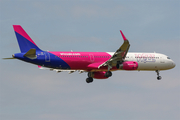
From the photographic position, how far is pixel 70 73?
56.7m

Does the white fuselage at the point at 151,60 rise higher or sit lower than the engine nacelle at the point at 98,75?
higher


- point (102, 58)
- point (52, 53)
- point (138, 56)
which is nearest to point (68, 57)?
point (52, 53)

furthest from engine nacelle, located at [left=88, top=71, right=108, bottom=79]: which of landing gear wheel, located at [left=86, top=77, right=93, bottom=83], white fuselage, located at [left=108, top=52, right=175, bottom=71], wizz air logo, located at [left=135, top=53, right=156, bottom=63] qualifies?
wizz air logo, located at [left=135, top=53, right=156, bottom=63]

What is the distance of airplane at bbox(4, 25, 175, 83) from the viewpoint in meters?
48.3

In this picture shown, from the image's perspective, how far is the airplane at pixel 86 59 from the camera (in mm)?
48344

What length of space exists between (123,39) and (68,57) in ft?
28.3

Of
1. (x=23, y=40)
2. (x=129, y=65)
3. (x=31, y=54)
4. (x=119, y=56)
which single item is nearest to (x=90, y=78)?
(x=129, y=65)

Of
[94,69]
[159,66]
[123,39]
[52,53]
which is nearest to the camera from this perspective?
[123,39]

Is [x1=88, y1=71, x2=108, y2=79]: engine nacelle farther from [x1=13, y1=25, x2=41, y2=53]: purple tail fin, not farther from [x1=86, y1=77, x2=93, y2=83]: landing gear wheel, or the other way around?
[x1=13, y1=25, x2=41, y2=53]: purple tail fin

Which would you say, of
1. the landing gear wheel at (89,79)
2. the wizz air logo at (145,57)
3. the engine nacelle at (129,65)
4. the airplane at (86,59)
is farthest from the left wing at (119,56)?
the landing gear wheel at (89,79)

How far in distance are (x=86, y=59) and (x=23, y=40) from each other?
9.39m

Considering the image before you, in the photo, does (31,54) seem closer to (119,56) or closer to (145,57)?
(119,56)

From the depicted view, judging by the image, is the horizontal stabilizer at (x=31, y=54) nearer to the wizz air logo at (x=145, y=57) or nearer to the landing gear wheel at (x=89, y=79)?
the landing gear wheel at (x=89, y=79)

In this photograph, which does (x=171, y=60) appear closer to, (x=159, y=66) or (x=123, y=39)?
(x=159, y=66)
